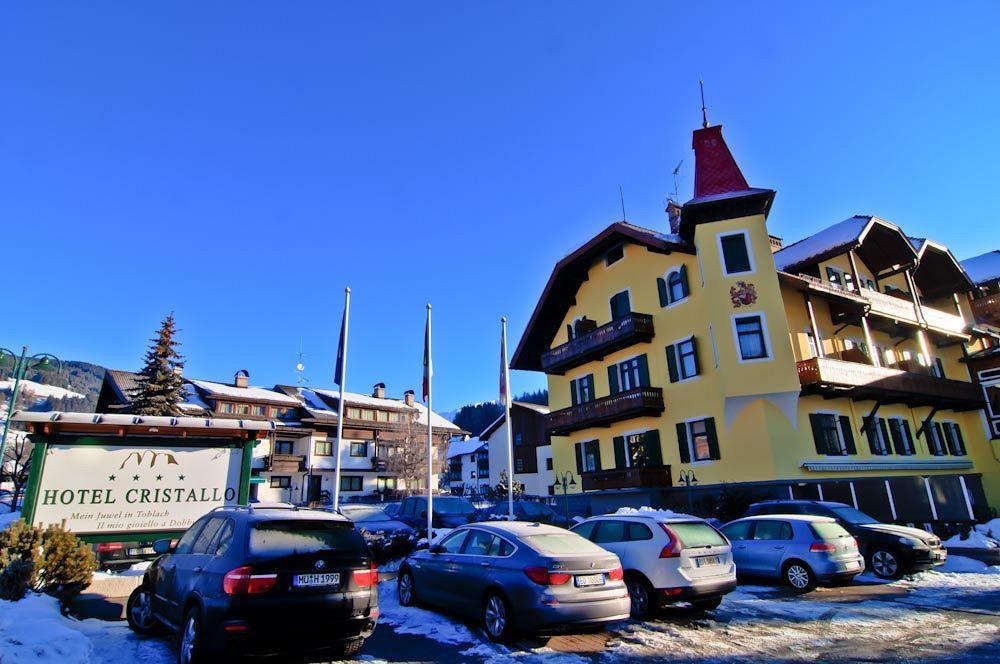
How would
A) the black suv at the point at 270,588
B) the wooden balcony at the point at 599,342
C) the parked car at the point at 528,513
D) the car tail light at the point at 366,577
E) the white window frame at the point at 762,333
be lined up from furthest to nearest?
the wooden balcony at the point at 599,342 < the parked car at the point at 528,513 < the white window frame at the point at 762,333 < the car tail light at the point at 366,577 < the black suv at the point at 270,588

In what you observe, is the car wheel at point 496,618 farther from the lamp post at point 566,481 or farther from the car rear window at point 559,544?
the lamp post at point 566,481

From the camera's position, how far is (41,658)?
18.1 ft

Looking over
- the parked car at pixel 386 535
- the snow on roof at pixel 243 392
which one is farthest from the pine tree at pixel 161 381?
the parked car at pixel 386 535

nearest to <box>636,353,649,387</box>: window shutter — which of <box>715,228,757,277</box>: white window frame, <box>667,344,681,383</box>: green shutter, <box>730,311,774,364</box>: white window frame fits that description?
<box>667,344,681,383</box>: green shutter

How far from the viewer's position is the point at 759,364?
22.0 m

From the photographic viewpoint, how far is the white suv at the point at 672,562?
9.15 meters

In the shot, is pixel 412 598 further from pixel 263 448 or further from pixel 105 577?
pixel 263 448

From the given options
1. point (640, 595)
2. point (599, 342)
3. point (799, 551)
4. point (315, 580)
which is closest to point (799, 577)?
point (799, 551)

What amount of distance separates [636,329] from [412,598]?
60.6 ft

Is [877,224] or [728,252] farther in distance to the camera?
[877,224]

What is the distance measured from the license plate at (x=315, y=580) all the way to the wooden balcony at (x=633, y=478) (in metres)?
20.1

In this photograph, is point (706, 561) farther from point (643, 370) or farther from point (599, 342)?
point (599, 342)

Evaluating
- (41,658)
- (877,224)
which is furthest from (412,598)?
(877,224)

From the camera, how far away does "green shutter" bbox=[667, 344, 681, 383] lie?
25234mm
